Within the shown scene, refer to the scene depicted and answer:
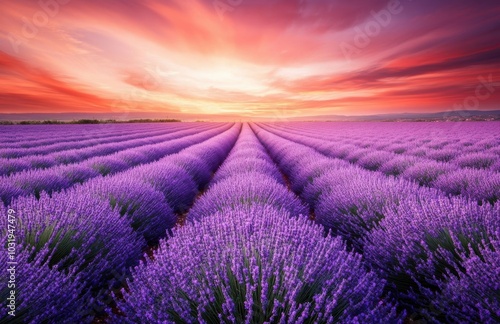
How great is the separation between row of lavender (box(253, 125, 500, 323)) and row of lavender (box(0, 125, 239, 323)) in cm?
178

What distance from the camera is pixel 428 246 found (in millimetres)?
2053

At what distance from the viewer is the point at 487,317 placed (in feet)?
4.50

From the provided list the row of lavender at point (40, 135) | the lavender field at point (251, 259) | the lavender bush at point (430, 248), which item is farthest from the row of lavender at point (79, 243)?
the row of lavender at point (40, 135)

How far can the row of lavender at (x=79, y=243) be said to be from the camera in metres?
1.42

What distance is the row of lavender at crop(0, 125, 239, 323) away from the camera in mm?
1424

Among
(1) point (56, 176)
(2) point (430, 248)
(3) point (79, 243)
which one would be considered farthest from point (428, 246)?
(1) point (56, 176)

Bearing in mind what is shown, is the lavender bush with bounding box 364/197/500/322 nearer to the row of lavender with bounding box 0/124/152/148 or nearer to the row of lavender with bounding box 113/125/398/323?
the row of lavender with bounding box 113/125/398/323

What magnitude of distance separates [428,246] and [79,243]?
8.59ft

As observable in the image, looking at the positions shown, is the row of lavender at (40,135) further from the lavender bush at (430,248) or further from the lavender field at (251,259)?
the lavender bush at (430,248)

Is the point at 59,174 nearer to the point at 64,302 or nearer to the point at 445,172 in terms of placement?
the point at 64,302

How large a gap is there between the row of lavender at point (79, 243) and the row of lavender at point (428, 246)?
1781 millimetres

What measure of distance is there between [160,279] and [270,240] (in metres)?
0.65

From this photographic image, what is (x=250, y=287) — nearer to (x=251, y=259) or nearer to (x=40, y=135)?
(x=251, y=259)

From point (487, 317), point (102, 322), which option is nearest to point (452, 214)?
point (487, 317)
